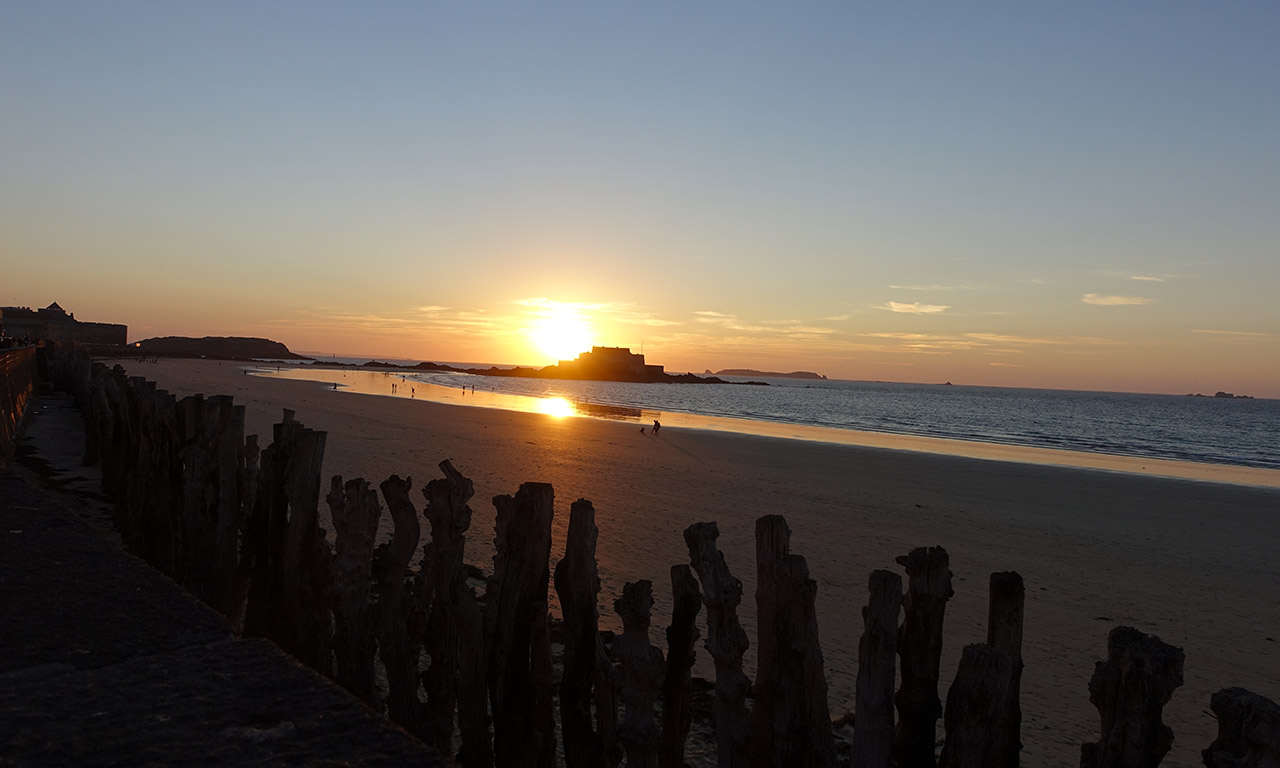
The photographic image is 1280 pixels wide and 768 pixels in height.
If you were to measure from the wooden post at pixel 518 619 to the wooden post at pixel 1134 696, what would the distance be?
6.69 feet

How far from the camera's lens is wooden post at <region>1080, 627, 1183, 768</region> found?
2020mm

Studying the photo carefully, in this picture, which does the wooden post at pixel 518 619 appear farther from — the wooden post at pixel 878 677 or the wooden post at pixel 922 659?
the wooden post at pixel 922 659

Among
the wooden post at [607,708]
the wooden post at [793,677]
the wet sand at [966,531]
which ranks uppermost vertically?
the wooden post at [793,677]

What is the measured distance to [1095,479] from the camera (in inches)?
804

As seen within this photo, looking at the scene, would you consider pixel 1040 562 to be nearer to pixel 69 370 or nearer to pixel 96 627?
pixel 96 627

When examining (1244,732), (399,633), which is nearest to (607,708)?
(399,633)

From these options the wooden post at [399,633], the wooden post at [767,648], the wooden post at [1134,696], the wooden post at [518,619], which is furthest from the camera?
the wooden post at [399,633]

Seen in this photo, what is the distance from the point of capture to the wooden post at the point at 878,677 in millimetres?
2506

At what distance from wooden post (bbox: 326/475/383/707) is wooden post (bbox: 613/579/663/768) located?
126 centimetres

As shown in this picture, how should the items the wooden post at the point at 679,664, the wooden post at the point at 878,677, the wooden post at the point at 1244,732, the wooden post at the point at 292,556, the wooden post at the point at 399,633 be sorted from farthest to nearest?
the wooden post at the point at 292,556, the wooden post at the point at 399,633, the wooden post at the point at 679,664, the wooden post at the point at 878,677, the wooden post at the point at 1244,732

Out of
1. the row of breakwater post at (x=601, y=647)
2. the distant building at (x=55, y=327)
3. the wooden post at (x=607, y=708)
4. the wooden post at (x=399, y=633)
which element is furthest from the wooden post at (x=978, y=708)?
the distant building at (x=55, y=327)

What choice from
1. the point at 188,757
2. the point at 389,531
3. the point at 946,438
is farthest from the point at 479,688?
the point at 946,438

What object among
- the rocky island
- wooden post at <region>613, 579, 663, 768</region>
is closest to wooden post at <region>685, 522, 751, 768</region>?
wooden post at <region>613, 579, 663, 768</region>

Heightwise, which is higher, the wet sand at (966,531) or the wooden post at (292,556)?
the wooden post at (292,556)
